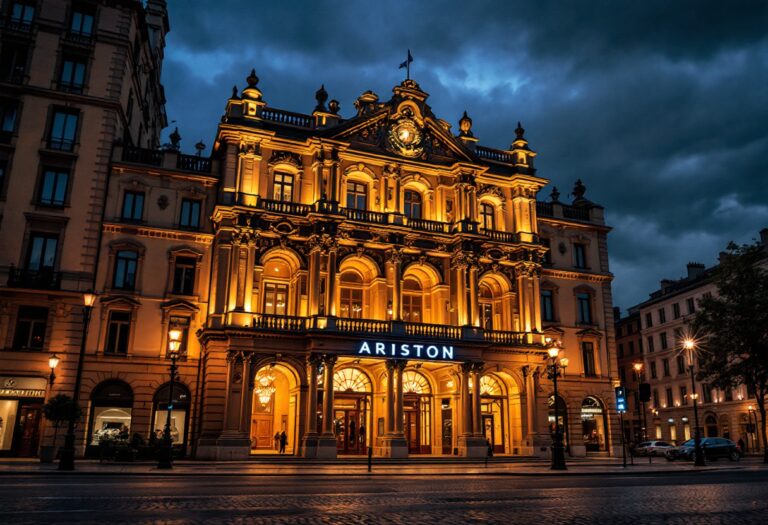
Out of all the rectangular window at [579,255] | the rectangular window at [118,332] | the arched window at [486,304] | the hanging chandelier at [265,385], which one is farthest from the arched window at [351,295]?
the rectangular window at [579,255]

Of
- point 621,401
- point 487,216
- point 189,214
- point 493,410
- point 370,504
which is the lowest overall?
point 370,504

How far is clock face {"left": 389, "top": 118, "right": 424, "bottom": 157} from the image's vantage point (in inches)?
1714

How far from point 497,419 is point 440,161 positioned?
18.1 meters

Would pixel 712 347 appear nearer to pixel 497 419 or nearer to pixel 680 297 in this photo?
pixel 497 419

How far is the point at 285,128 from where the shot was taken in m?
41.8

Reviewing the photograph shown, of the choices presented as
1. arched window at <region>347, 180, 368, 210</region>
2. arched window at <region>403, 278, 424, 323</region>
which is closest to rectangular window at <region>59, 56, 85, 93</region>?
arched window at <region>347, 180, 368, 210</region>

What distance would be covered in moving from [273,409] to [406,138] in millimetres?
19968

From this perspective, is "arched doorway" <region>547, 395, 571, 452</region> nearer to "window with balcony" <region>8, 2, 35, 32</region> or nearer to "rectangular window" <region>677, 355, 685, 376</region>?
"rectangular window" <region>677, 355, 685, 376</region>

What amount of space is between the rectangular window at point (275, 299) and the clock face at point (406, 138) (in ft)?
40.2

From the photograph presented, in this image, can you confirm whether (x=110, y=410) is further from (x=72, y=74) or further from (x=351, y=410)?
(x=72, y=74)

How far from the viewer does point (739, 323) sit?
140ft

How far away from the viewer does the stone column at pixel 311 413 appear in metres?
34.9

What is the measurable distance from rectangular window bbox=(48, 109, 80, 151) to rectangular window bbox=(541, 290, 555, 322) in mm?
32806

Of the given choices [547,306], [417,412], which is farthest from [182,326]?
[547,306]
